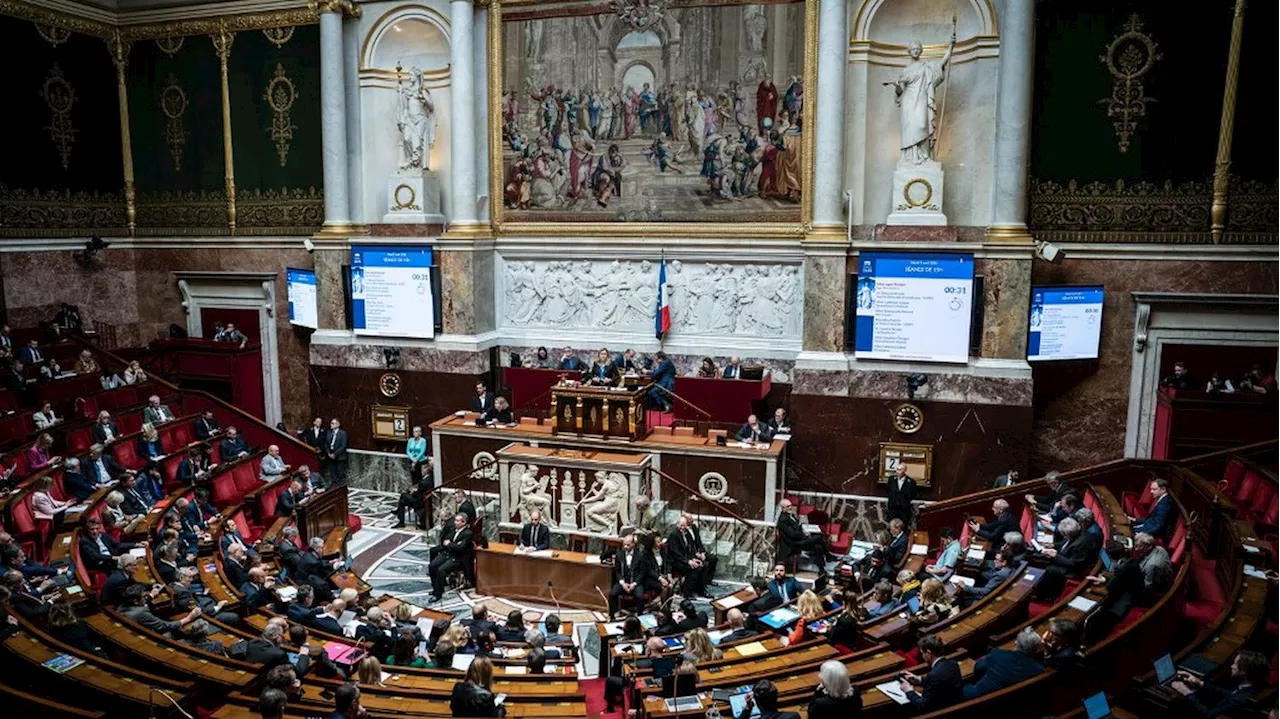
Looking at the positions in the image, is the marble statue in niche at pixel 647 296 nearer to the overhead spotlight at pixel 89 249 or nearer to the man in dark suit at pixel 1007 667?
the overhead spotlight at pixel 89 249

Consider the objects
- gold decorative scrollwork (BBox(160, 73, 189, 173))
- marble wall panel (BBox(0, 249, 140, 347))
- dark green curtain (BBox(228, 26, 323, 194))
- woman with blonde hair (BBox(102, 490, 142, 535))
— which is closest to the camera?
woman with blonde hair (BBox(102, 490, 142, 535))

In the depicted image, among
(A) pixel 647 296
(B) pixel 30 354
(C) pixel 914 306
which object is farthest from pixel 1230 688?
(B) pixel 30 354

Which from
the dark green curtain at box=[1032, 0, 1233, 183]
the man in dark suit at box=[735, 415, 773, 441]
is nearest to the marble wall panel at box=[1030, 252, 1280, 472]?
the dark green curtain at box=[1032, 0, 1233, 183]

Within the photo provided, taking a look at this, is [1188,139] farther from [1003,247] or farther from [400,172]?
[400,172]

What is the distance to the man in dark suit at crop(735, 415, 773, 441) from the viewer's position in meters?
14.8

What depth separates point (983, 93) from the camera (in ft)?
50.1

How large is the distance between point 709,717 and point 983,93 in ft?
40.3

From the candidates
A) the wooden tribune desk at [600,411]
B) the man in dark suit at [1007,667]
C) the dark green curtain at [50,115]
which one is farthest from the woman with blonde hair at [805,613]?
the dark green curtain at [50,115]

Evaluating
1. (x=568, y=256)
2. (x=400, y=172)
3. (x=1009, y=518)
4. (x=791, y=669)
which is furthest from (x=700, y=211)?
(x=791, y=669)

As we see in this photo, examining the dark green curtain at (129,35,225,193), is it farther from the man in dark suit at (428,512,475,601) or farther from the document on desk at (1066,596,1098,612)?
the document on desk at (1066,596,1098,612)

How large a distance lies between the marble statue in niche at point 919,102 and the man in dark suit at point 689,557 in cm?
746

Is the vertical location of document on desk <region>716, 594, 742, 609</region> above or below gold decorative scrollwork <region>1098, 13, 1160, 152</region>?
below

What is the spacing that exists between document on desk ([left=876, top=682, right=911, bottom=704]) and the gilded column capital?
650 inches

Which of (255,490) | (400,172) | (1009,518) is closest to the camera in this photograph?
(1009,518)
